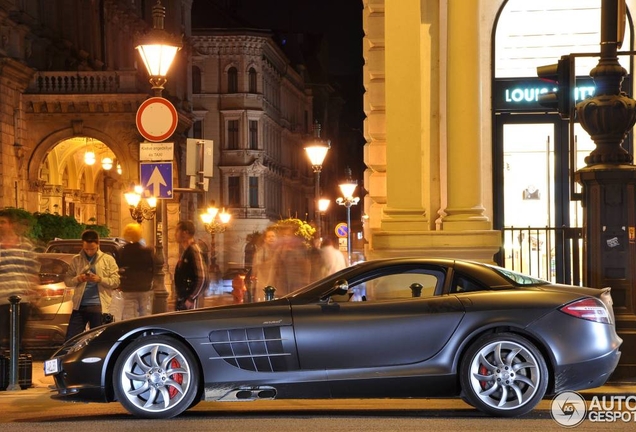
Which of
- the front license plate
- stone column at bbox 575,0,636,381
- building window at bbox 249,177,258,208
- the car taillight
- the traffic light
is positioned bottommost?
the front license plate

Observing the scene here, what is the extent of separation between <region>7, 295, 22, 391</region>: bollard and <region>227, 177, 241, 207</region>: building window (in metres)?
76.1

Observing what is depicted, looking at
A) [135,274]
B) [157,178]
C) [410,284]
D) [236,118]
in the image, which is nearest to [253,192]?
[236,118]

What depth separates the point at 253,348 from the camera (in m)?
10.6

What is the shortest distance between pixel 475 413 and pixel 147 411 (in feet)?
8.76

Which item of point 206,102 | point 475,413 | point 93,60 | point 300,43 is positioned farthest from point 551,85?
point 300,43

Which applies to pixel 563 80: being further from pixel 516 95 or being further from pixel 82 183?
pixel 82 183

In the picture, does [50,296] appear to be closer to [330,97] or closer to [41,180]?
[41,180]

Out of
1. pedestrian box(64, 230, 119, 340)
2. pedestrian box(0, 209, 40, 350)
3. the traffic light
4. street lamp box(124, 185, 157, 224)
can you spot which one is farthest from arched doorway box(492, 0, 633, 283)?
street lamp box(124, 185, 157, 224)

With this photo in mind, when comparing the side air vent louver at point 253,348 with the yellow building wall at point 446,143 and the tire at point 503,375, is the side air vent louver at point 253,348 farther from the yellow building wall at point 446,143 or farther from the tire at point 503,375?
the yellow building wall at point 446,143

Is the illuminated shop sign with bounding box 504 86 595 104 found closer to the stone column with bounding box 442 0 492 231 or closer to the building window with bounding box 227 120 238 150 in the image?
the stone column with bounding box 442 0 492 231

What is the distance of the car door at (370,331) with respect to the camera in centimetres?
1056

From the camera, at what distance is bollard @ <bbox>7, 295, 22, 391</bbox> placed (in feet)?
46.0

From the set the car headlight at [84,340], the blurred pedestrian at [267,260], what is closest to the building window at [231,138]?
the blurred pedestrian at [267,260]

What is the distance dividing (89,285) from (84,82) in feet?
141
